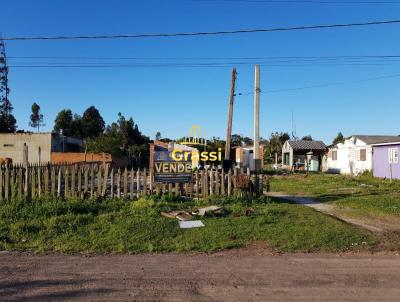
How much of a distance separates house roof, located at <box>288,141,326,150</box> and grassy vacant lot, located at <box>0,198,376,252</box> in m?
41.3

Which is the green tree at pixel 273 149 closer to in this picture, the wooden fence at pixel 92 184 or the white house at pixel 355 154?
the white house at pixel 355 154

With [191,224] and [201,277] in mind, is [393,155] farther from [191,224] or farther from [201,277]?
[201,277]

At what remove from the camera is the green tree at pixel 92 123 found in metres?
92.4

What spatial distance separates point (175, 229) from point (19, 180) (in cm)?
571

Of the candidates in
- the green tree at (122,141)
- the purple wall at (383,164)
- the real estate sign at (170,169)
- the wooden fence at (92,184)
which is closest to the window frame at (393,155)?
the purple wall at (383,164)

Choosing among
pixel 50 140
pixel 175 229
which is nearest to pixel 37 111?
pixel 50 140

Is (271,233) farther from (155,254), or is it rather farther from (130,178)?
(130,178)

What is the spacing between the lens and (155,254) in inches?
318

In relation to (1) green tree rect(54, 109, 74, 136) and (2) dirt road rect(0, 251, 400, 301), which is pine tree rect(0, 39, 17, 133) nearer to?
(1) green tree rect(54, 109, 74, 136)

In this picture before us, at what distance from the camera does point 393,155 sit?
1212 inches

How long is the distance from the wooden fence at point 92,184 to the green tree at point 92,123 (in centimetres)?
7746

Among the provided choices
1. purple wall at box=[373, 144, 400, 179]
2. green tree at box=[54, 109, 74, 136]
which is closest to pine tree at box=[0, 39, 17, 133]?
green tree at box=[54, 109, 74, 136]

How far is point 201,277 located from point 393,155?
27867 millimetres

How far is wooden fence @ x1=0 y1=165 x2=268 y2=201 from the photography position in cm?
1295
